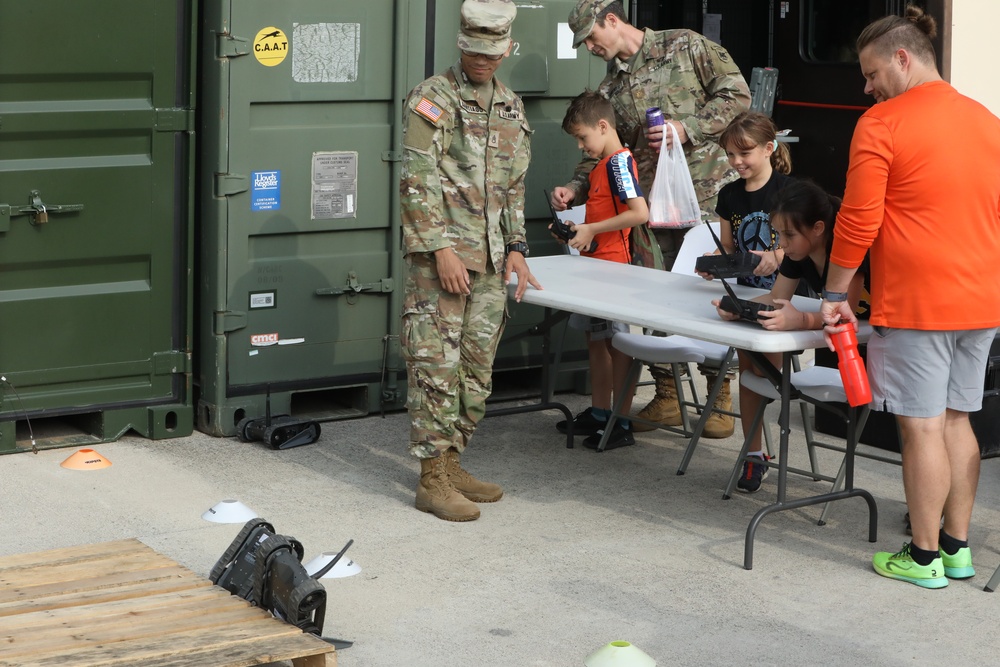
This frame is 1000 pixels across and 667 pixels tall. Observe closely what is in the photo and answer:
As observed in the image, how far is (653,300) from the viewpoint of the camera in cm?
536

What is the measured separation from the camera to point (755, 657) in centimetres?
419

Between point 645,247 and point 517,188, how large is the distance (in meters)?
1.18

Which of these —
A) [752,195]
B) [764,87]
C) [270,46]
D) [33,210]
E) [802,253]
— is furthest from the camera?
[764,87]

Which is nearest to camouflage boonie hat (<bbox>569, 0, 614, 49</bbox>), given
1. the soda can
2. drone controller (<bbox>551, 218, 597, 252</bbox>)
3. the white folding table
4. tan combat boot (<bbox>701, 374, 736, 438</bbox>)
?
the soda can

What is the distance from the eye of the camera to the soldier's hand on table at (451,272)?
205 inches

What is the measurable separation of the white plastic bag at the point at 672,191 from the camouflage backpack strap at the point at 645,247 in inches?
9.9

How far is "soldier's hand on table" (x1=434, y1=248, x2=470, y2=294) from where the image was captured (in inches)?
205

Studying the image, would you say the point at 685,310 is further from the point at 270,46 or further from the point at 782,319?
the point at 270,46

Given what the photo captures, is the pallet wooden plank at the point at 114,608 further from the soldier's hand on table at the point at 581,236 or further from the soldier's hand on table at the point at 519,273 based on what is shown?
the soldier's hand on table at the point at 581,236

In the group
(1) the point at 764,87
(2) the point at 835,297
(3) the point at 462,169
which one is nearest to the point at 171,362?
(3) the point at 462,169

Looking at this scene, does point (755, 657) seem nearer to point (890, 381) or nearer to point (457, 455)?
point (890, 381)

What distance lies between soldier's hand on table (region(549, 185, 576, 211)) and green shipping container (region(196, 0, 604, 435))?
782 millimetres

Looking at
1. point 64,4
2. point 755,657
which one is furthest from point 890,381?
point 64,4

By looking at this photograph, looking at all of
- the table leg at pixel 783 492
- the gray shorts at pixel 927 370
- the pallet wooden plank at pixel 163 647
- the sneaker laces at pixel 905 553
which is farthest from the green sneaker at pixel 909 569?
the pallet wooden plank at pixel 163 647
